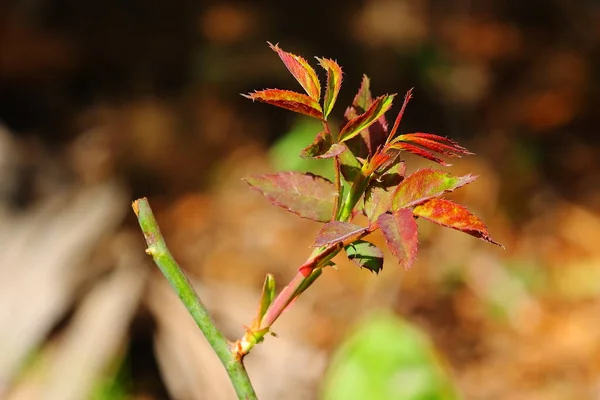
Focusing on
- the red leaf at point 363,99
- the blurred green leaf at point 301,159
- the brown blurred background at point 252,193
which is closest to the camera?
the red leaf at point 363,99

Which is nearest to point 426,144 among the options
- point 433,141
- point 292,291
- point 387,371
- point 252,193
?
point 433,141

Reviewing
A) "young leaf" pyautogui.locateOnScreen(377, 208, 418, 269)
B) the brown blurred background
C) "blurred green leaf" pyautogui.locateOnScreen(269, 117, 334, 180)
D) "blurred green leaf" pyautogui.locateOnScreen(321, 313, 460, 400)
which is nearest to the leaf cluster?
"young leaf" pyautogui.locateOnScreen(377, 208, 418, 269)

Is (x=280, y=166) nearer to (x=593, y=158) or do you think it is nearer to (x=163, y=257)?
(x=593, y=158)

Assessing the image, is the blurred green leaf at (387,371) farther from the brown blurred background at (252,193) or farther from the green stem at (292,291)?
the green stem at (292,291)

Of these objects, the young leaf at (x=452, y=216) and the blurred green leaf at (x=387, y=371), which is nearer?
the young leaf at (x=452, y=216)

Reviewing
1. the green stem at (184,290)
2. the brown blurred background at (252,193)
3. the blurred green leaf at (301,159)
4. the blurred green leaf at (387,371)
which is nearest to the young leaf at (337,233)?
the green stem at (184,290)

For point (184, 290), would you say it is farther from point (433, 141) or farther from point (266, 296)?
point (433, 141)
